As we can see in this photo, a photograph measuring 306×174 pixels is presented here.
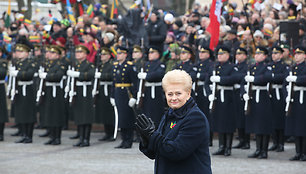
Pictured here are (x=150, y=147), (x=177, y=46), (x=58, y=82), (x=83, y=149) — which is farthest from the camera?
(x=177, y=46)

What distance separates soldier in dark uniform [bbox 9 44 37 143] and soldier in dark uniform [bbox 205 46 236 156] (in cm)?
380

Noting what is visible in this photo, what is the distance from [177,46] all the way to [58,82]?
8.65 feet

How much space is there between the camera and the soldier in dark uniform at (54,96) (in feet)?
41.9

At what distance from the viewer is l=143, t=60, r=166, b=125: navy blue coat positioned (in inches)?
488

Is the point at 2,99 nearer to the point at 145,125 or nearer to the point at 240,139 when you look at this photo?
the point at 240,139

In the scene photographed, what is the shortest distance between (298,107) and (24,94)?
545 cm

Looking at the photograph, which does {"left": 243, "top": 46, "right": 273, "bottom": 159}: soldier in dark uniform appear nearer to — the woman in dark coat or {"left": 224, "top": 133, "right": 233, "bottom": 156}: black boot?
{"left": 224, "top": 133, "right": 233, "bottom": 156}: black boot

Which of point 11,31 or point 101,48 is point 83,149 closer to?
point 101,48

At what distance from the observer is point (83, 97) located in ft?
41.7

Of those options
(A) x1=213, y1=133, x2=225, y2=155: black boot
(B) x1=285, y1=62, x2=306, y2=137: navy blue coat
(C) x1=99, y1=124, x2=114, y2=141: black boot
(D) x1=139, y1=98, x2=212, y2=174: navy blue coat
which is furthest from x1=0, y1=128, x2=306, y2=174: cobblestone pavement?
(D) x1=139, y1=98, x2=212, y2=174: navy blue coat

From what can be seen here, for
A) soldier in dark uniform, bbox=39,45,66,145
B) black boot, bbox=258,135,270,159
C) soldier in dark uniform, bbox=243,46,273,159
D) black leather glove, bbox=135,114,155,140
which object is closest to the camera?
black leather glove, bbox=135,114,155,140

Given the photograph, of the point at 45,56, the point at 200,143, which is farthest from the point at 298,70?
the point at 200,143

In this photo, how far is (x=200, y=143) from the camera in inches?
184

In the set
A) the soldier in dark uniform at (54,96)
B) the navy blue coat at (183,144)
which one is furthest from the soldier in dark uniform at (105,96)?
Result: the navy blue coat at (183,144)
